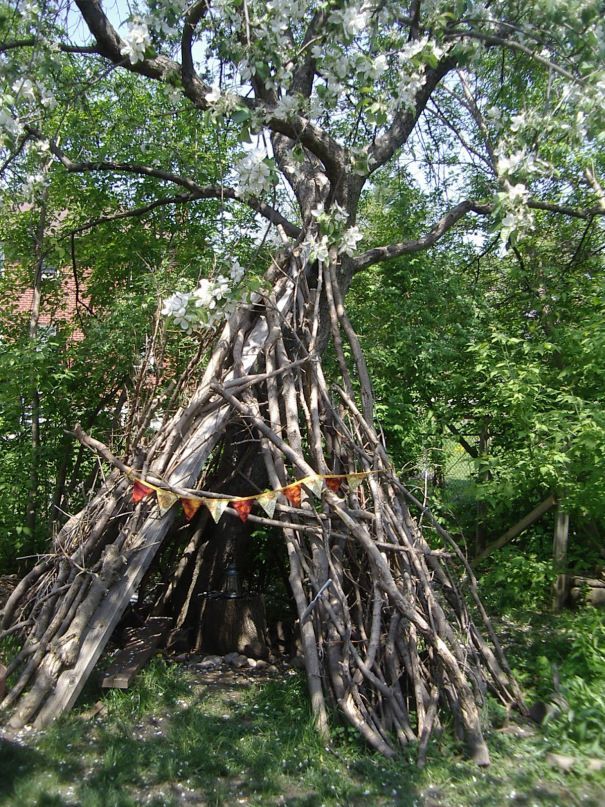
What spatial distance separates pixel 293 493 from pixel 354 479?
45 centimetres

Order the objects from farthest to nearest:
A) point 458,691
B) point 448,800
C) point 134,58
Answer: point 134,58 < point 458,691 < point 448,800

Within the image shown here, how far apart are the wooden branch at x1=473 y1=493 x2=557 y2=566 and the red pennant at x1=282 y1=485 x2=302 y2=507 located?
337 cm

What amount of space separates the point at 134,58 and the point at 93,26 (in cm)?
125

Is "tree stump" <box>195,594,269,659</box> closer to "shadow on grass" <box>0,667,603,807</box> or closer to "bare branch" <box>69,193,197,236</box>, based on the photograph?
"shadow on grass" <box>0,667,603,807</box>

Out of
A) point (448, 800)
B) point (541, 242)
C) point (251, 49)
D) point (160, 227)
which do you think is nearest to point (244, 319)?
point (251, 49)

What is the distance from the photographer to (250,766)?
402 centimetres

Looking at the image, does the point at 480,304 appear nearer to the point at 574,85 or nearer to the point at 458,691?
the point at 574,85

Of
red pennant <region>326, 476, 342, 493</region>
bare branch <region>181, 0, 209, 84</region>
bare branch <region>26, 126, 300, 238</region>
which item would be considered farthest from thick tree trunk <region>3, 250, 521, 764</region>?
bare branch <region>181, 0, 209, 84</region>

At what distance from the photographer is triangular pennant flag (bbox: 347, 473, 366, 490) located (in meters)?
5.09

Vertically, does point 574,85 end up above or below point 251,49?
below

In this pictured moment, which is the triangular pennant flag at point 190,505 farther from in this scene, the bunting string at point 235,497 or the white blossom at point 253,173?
the white blossom at point 253,173

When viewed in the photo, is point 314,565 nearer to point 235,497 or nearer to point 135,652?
point 235,497

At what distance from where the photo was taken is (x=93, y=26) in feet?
19.4

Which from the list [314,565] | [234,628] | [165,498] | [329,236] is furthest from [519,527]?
[165,498]
